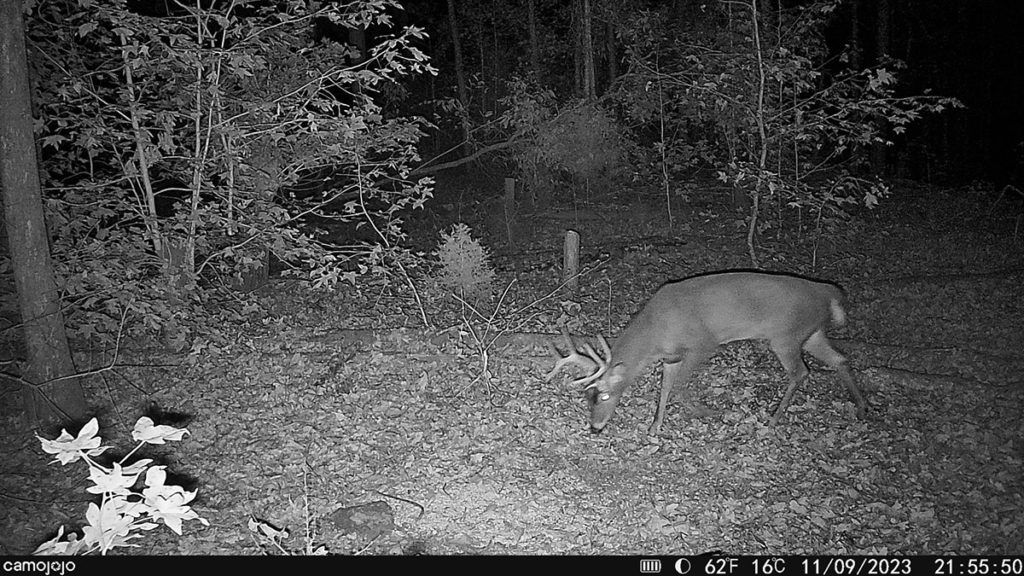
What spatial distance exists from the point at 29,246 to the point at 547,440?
5.14 meters

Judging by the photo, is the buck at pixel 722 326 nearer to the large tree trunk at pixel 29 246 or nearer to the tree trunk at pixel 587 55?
the large tree trunk at pixel 29 246

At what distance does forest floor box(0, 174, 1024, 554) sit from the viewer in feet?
19.5

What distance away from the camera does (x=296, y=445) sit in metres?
7.38

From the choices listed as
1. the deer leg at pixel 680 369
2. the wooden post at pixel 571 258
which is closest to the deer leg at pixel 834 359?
the deer leg at pixel 680 369

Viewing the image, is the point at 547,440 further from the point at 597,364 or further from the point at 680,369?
the point at 680,369

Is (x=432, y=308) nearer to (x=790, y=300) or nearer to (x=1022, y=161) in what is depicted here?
(x=790, y=300)

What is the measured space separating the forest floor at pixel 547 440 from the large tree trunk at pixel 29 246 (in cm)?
42

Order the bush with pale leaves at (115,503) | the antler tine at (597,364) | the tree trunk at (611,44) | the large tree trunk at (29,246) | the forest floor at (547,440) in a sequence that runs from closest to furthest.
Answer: the bush with pale leaves at (115,503)
the forest floor at (547,440)
the large tree trunk at (29,246)
the antler tine at (597,364)
the tree trunk at (611,44)

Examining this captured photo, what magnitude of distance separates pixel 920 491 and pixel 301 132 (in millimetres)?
7724

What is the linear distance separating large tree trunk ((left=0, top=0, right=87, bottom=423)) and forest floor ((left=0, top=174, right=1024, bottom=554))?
1.39 feet

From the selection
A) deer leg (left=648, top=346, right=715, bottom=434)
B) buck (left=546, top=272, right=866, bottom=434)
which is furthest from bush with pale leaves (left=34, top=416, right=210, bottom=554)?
deer leg (left=648, top=346, right=715, bottom=434)

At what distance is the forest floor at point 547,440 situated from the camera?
234 inches
